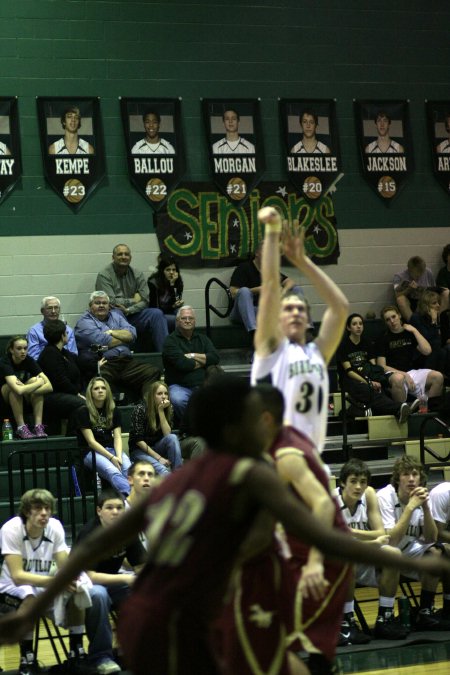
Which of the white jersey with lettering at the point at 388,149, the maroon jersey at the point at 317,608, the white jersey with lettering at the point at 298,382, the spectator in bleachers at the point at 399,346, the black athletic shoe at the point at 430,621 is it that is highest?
the white jersey with lettering at the point at 388,149

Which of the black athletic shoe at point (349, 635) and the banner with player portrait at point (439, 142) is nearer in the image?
the black athletic shoe at point (349, 635)

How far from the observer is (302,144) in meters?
13.9

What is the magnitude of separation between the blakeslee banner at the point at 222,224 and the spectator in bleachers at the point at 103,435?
365cm

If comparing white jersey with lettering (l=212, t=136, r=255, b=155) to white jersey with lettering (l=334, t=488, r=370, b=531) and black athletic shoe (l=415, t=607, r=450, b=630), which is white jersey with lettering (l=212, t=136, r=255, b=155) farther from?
black athletic shoe (l=415, t=607, r=450, b=630)

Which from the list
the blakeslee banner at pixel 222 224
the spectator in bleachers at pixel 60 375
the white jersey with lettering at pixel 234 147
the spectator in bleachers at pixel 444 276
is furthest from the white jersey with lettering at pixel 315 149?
the spectator in bleachers at pixel 60 375

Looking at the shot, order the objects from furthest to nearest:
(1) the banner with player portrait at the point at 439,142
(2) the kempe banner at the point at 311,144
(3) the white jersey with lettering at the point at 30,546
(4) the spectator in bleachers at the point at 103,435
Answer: (1) the banner with player portrait at the point at 439,142
(2) the kempe banner at the point at 311,144
(4) the spectator in bleachers at the point at 103,435
(3) the white jersey with lettering at the point at 30,546

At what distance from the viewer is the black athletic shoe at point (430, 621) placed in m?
8.38

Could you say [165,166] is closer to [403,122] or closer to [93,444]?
[403,122]

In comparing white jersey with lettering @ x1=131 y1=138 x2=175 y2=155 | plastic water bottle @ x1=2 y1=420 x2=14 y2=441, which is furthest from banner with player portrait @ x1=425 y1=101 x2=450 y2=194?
plastic water bottle @ x1=2 y1=420 x2=14 y2=441

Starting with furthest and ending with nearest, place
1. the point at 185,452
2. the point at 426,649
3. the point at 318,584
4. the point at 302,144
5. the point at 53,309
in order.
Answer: the point at 302,144
the point at 53,309
the point at 185,452
the point at 426,649
the point at 318,584

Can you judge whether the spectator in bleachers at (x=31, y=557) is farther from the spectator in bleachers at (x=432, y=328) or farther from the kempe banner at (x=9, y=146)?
the kempe banner at (x=9, y=146)

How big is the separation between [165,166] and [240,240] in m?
1.26

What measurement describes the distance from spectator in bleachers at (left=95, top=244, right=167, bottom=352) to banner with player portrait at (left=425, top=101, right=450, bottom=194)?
4.27 m

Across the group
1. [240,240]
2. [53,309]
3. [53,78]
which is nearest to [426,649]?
[53,309]
